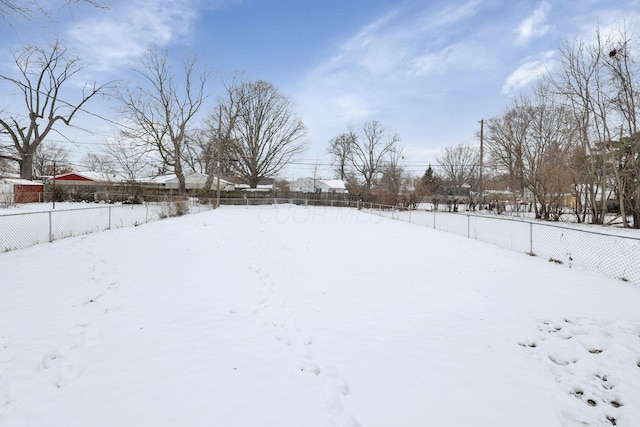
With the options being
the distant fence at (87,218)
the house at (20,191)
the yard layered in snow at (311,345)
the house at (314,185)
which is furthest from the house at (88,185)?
the yard layered in snow at (311,345)

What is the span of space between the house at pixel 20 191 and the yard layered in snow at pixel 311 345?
2245 centimetres

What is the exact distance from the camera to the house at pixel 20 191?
22336mm

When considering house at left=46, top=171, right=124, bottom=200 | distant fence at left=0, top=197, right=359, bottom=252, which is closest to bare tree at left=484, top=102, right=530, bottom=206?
distant fence at left=0, top=197, right=359, bottom=252

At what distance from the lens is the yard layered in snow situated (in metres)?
2.55

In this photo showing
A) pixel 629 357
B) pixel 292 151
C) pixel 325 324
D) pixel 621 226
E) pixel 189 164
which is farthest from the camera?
pixel 292 151

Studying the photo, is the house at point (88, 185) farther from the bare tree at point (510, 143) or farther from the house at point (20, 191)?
the bare tree at point (510, 143)

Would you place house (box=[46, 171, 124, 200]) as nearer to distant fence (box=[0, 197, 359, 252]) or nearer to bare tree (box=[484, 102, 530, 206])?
distant fence (box=[0, 197, 359, 252])

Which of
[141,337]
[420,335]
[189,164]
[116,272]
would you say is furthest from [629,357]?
[189,164]

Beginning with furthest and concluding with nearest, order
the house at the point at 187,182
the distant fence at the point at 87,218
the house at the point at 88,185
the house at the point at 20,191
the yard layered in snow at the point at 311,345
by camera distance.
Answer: the house at the point at 187,182
the house at the point at 88,185
the house at the point at 20,191
the distant fence at the point at 87,218
the yard layered in snow at the point at 311,345

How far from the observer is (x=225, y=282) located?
19.5 ft

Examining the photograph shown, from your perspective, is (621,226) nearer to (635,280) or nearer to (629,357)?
(635,280)

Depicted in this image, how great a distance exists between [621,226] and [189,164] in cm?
3927

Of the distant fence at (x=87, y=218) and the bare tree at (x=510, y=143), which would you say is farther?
the bare tree at (x=510, y=143)

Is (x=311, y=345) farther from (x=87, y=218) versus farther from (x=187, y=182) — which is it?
(x=187, y=182)
